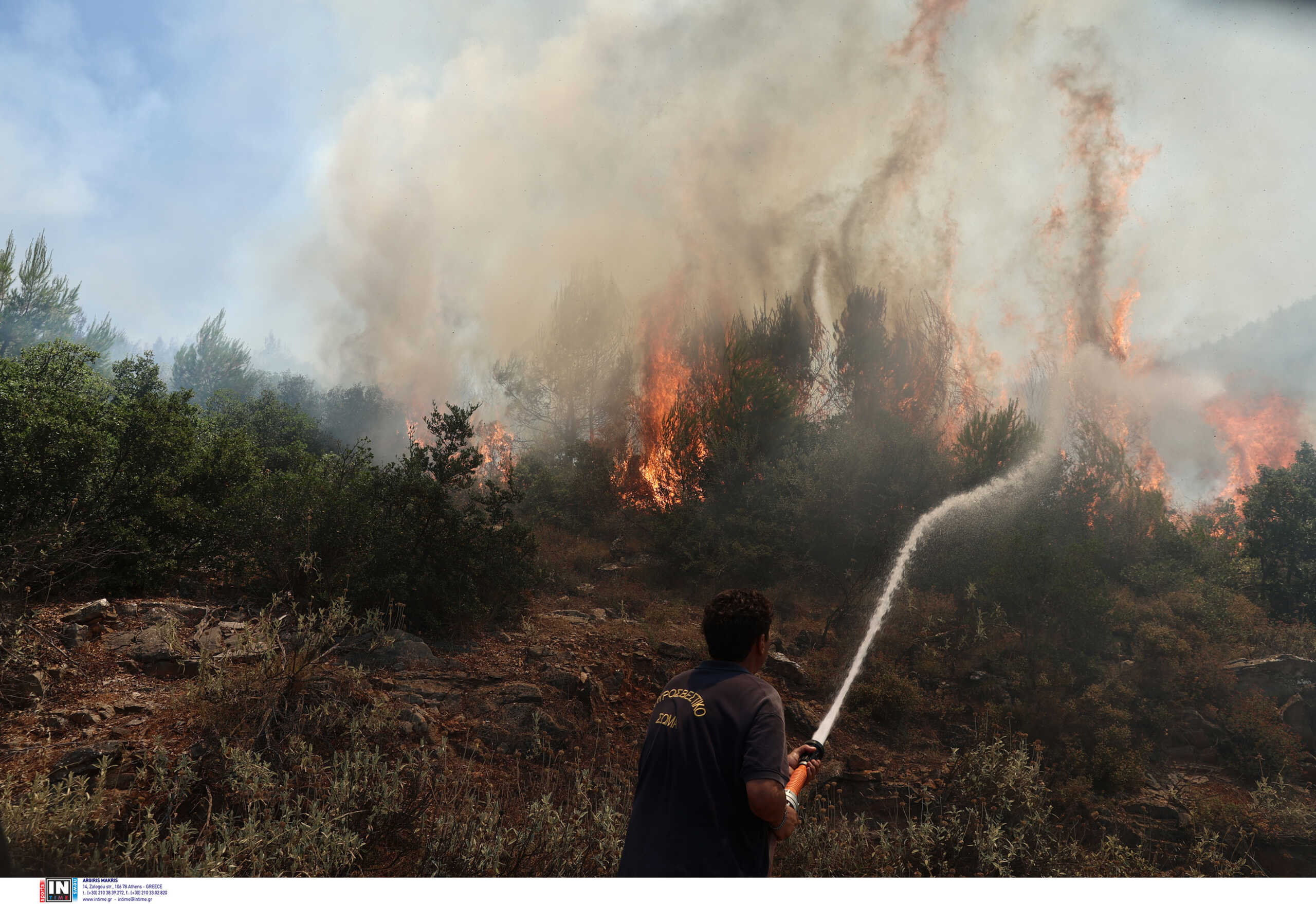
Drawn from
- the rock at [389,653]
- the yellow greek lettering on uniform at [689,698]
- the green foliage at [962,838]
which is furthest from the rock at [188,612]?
the yellow greek lettering on uniform at [689,698]

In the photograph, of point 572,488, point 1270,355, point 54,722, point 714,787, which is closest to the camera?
point 714,787

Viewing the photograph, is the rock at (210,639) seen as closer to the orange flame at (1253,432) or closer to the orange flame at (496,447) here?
the orange flame at (496,447)

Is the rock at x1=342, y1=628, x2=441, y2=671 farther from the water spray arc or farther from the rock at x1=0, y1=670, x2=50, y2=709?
the water spray arc

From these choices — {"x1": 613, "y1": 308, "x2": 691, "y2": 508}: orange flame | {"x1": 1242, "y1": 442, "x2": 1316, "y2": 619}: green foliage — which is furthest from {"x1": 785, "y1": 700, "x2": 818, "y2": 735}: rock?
{"x1": 1242, "y1": 442, "x2": 1316, "y2": 619}: green foliage

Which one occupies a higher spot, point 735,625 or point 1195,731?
point 735,625

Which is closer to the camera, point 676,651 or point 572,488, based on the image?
point 676,651

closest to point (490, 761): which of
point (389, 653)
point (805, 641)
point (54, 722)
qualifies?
point (389, 653)

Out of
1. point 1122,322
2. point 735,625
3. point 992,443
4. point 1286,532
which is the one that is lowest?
point 1286,532

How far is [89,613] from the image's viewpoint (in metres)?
6.54

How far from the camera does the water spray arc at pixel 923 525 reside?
34.3ft

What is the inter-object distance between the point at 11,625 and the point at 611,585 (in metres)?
8.02

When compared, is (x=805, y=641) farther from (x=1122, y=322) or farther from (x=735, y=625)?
(x=1122, y=322)

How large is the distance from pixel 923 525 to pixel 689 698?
12.7m

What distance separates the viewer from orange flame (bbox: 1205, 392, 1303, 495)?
49.8 feet
